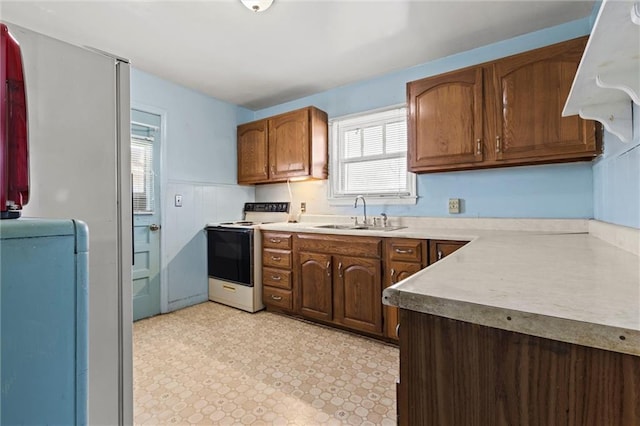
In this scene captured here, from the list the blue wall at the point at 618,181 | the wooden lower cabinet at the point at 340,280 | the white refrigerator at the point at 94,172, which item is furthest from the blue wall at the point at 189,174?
the blue wall at the point at 618,181

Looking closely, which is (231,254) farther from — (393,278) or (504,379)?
(504,379)

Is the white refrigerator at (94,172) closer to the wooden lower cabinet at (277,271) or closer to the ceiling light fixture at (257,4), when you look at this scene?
the ceiling light fixture at (257,4)

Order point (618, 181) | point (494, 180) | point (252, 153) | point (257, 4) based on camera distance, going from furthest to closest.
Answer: point (252, 153) → point (494, 180) → point (257, 4) → point (618, 181)

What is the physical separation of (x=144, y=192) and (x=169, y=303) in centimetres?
117

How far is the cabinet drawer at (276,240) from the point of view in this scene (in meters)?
2.96

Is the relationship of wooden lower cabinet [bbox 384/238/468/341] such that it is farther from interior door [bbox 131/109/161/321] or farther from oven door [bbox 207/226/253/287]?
interior door [bbox 131/109/161/321]

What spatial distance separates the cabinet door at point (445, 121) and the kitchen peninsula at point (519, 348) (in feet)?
5.41

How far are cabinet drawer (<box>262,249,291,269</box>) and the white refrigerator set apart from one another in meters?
1.84

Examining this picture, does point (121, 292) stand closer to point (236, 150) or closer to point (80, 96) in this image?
point (80, 96)

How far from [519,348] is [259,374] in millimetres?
1781

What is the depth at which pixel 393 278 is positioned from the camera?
2.34 meters

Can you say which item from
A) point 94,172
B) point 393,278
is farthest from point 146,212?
point 393,278

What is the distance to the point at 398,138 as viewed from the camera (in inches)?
117

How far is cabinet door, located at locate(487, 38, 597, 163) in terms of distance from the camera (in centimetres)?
190
